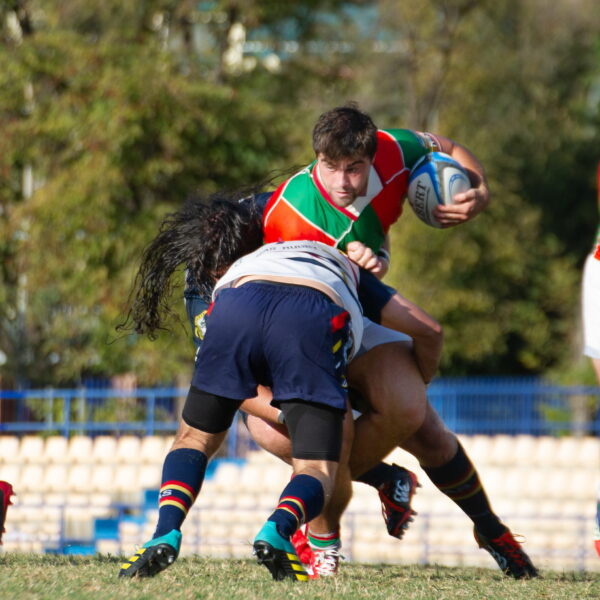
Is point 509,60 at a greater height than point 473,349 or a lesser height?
greater

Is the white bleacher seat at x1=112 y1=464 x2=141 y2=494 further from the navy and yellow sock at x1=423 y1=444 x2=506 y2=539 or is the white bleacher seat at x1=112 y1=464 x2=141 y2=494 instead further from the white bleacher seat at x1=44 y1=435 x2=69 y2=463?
the navy and yellow sock at x1=423 y1=444 x2=506 y2=539

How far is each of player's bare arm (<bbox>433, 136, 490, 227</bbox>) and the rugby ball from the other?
0.10 ft

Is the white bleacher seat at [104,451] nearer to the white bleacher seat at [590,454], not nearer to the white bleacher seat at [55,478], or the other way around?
the white bleacher seat at [55,478]

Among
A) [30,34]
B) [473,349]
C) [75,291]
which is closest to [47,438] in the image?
[75,291]

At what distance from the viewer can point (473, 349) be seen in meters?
21.0

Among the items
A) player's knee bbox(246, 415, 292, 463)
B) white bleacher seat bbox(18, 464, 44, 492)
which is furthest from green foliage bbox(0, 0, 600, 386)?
player's knee bbox(246, 415, 292, 463)

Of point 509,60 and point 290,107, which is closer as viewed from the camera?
point 290,107

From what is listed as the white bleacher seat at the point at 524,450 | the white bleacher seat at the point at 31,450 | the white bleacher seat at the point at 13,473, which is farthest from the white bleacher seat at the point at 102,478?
the white bleacher seat at the point at 524,450

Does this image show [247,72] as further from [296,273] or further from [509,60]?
[296,273]

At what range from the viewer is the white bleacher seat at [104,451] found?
14.0m

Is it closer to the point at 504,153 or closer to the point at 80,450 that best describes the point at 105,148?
the point at 80,450

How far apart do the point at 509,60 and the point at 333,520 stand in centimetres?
2261

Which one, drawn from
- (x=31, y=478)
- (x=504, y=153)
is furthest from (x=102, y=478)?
(x=504, y=153)

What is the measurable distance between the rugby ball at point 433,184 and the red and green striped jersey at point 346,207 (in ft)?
0.17
